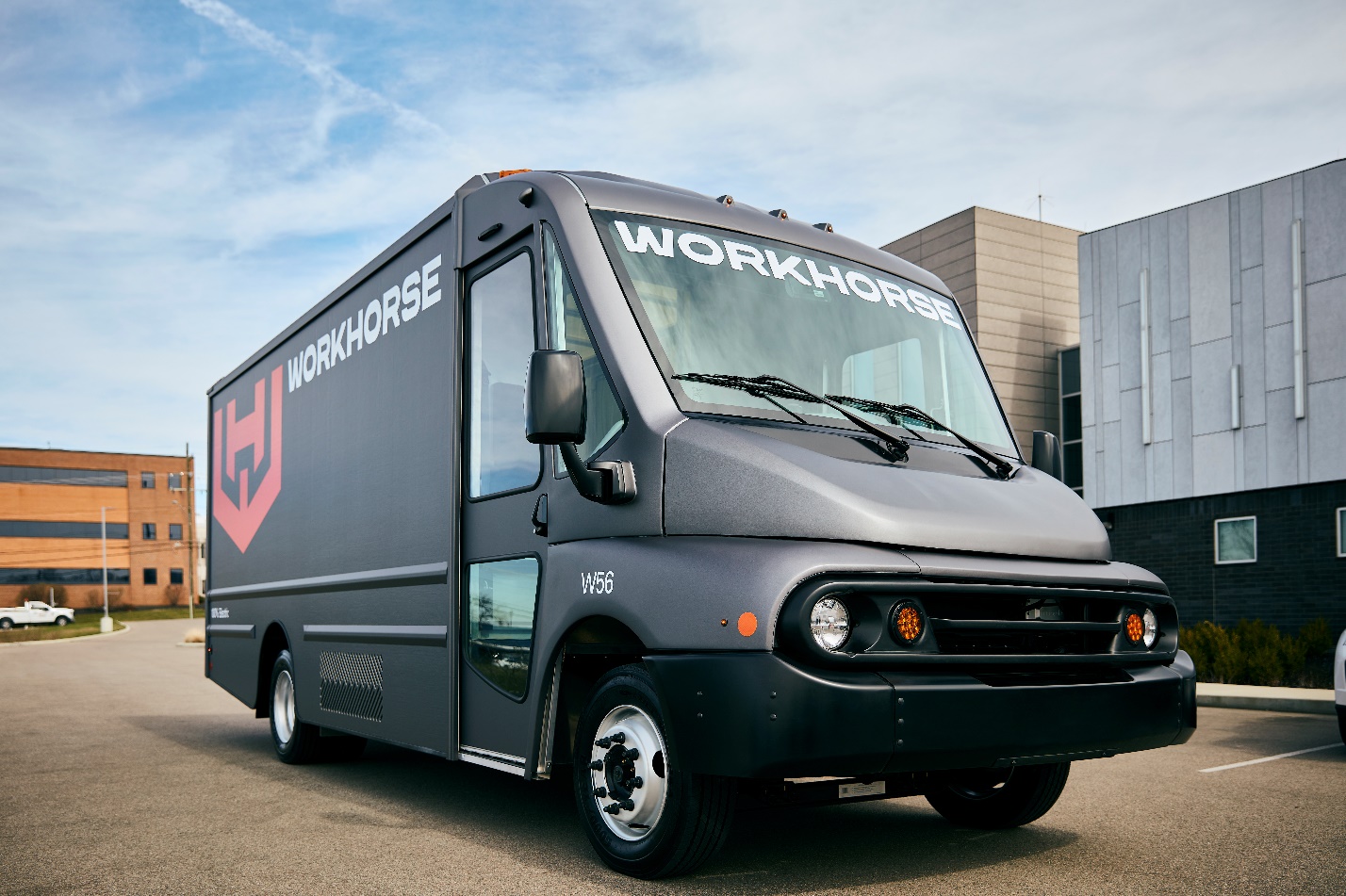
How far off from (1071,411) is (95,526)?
79546mm

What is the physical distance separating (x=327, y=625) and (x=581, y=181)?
3.92 metres

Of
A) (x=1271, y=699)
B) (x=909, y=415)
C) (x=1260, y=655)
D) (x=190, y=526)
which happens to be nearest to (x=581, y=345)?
(x=909, y=415)

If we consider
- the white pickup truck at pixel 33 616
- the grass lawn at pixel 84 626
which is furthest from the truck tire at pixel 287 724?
the white pickup truck at pixel 33 616

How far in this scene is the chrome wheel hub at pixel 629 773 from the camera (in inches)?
186

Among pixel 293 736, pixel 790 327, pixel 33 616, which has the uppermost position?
pixel 790 327

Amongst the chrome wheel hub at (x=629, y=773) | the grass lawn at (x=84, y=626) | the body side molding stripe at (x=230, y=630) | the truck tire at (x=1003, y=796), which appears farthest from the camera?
the grass lawn at (x=84, y=626)

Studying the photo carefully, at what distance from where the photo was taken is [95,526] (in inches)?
3524

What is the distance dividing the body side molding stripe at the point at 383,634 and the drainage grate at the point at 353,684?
0.10m

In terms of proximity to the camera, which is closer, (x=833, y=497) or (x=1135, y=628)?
(x=833, y=497)

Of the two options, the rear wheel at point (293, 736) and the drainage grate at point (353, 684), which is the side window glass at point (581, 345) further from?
the rear wheel at point (293, 736)

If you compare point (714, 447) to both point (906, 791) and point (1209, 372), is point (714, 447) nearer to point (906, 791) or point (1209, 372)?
point (906, 791)

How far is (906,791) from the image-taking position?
5004 mm

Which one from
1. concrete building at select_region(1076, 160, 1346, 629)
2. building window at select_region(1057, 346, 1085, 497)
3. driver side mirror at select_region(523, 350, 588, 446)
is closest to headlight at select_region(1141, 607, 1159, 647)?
driver side mirror at select_region(523, 350, 588, 446)

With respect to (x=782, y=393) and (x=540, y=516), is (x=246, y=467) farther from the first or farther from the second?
(x=782, y=393)
